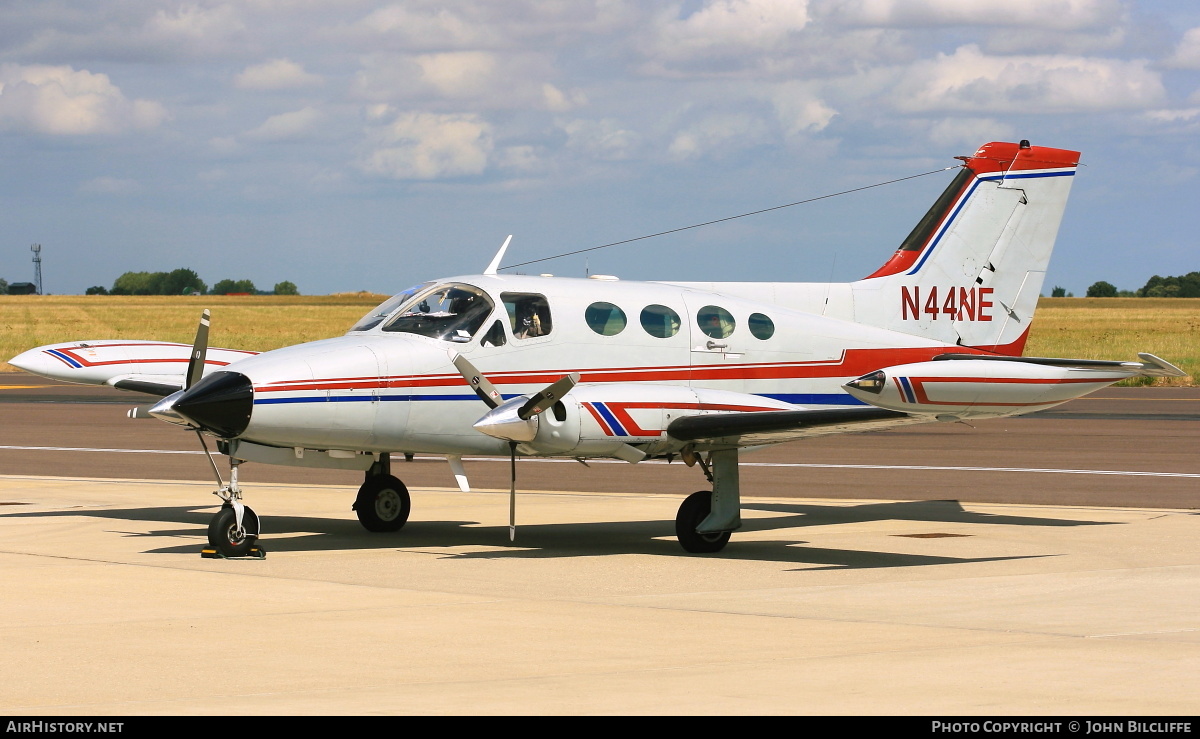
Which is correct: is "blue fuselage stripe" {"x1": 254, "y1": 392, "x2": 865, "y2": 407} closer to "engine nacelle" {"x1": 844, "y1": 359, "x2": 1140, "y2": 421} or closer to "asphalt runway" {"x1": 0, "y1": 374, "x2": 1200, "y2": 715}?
"asphalt runway" {"x1": 0, "y1": 374, "x2": 1200, "y2": 715}

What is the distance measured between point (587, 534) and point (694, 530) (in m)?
1.93

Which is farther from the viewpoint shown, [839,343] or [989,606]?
[839,343]

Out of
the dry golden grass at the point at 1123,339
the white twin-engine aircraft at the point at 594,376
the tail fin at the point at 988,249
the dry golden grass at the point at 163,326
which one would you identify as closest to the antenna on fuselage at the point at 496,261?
the white twin-engine aircraft at the point at 594,376

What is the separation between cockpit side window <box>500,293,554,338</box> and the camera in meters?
14.4

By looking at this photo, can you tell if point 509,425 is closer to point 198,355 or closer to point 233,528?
point 233,528

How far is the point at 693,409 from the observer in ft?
46.5

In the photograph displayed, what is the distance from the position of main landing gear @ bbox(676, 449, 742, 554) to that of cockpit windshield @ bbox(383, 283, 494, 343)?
8.64 feet

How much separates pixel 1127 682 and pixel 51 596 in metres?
8.18

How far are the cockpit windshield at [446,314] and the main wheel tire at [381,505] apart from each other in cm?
227

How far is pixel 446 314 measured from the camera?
1430 centimetres

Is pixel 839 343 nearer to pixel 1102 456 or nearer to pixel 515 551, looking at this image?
pixel 515 551

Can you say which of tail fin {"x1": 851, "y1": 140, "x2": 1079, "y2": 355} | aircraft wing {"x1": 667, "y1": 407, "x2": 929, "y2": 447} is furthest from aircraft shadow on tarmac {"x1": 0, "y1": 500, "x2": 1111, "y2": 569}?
tail fin {"x1": 851, "y1": 140, "x2": 1079, "y2": 355}

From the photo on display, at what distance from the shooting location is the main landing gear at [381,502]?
1568cm
